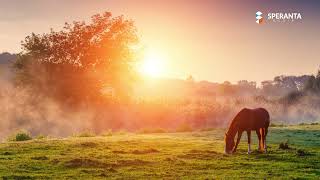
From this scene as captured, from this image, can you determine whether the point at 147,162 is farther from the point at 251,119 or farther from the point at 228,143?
the point at 251,119

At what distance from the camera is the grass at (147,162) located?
18.8 meters

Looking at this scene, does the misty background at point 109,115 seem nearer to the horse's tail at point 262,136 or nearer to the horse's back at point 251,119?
the horse's tail at point 262,136

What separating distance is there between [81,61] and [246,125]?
4304cm

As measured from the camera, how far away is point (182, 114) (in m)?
60.8

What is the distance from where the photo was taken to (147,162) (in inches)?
867

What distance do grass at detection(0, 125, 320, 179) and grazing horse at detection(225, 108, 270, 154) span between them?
0.56 m

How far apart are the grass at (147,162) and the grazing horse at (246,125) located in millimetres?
564

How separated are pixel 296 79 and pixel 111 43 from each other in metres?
143

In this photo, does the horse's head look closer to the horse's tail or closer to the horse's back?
the horse's back

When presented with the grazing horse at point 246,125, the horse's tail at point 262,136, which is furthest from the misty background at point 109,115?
the grazing horse at point 246,125

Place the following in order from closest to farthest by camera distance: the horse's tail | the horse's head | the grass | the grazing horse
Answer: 1. the grass
2. the horse's head
3. the grazing horse
4. the horse's tail

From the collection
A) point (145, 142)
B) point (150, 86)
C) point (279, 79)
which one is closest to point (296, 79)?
point (279, 79)

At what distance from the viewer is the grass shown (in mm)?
18783

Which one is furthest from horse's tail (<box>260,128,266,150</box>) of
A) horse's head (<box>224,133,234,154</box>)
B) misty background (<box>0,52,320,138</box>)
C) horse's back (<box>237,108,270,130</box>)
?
misty background (<box>0,52,320,138</box>)
